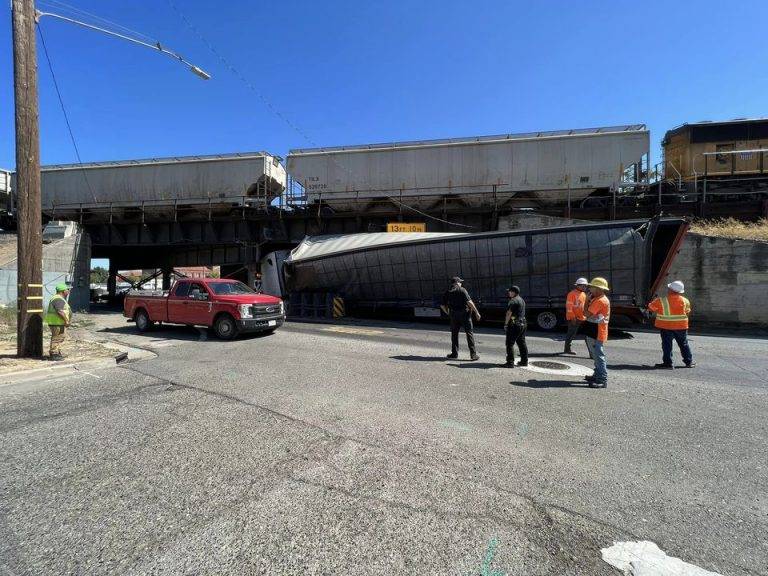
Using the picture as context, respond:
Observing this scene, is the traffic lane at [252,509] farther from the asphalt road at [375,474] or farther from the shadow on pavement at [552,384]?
the shadow on pavement at [552,384]

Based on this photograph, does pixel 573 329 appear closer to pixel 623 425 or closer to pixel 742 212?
pixel 623 425

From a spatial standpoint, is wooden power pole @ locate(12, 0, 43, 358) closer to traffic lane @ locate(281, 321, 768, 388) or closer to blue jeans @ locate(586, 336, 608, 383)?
traffic lane @ locate(281, 321, 768, 388)

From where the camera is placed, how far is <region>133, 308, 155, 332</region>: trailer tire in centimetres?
1220

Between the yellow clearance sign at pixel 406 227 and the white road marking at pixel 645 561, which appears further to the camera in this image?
the yellow clearance sign at pixel 406 227

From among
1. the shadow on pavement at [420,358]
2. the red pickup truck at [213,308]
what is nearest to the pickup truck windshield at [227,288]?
the red pickup truck at [213,308]

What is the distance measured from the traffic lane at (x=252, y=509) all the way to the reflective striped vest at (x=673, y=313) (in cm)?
638

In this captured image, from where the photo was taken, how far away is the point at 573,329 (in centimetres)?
891

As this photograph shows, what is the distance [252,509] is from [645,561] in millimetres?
2385

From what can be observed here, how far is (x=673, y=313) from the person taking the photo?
7.41 meters

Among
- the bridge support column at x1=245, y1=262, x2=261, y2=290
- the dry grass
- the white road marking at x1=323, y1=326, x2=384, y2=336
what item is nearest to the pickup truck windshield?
the white road marking at x1=323, y1=326, x2=384, y2=336

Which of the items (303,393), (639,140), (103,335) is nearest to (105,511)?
(303,393)

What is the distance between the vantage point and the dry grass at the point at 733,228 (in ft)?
47.9

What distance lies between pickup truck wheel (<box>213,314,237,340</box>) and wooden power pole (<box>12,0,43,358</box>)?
12.5 feet

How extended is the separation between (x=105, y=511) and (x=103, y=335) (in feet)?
36.2
